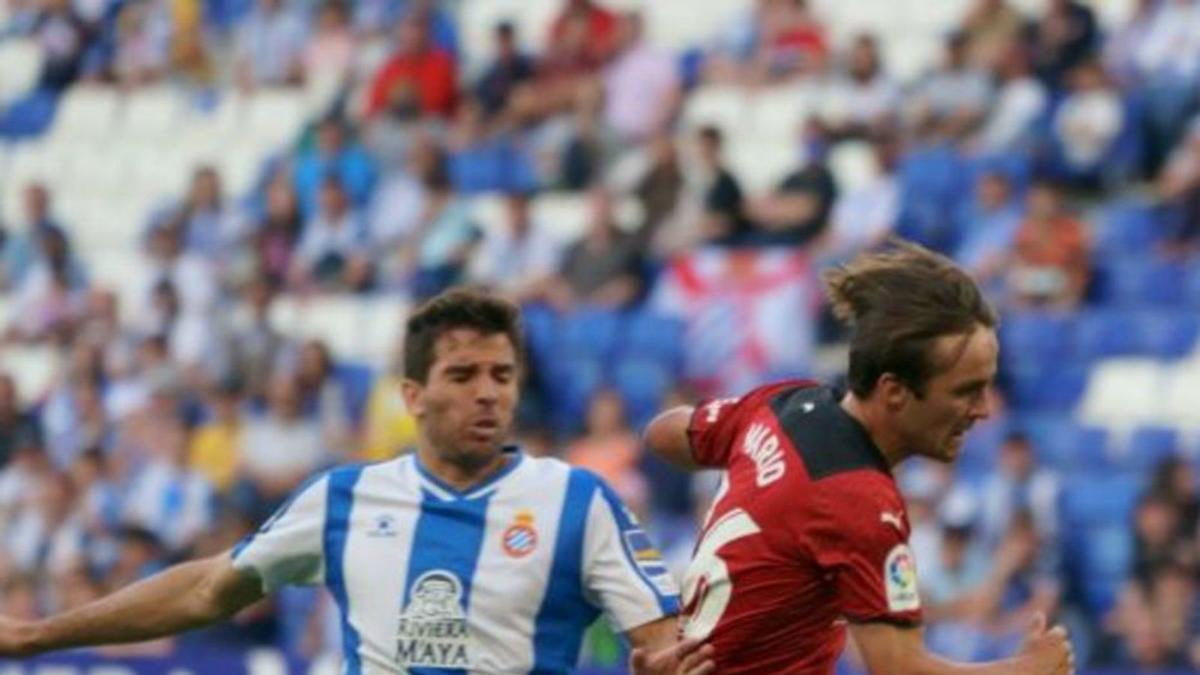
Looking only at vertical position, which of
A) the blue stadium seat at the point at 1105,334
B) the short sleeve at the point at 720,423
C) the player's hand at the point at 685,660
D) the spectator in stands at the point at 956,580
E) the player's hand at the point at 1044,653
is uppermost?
the short sleeve at the point at 720,423

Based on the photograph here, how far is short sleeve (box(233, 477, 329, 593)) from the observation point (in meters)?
7.84

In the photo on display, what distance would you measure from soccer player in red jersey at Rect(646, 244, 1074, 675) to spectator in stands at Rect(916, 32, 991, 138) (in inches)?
382

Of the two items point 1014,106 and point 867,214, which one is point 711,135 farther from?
point 1014,106

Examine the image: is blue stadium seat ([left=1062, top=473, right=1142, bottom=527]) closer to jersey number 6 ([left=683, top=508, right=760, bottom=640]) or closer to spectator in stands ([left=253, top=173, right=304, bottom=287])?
spectator in stands ([left=253, top=173, right=304, bottom=287])

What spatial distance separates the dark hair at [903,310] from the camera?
21.9 feet

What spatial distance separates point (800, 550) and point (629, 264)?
997cm

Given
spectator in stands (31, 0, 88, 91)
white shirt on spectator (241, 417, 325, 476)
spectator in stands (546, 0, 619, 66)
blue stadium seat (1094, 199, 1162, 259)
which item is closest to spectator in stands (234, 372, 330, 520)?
white shirt on spectator (241, 417, 325, 476)

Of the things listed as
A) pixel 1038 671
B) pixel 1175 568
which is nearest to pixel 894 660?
pixel 1038 671

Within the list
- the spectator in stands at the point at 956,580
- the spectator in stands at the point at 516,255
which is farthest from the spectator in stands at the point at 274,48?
the spectator in stands at the point at 956,580

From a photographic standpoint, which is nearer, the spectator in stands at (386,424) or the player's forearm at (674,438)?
the player's forearm at (674,438)

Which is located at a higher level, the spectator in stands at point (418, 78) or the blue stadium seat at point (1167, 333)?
the spectator in stands at point (418, 78)

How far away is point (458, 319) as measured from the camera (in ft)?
25.4

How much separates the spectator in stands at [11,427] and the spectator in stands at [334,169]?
218 centimetres

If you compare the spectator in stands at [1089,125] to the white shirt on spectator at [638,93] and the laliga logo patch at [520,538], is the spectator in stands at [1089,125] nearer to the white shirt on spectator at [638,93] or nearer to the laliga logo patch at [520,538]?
the white shirt on spectator at [638,93]
